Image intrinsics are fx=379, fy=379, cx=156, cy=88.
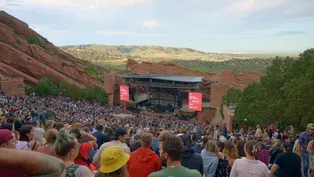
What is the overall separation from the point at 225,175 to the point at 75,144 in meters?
3.14

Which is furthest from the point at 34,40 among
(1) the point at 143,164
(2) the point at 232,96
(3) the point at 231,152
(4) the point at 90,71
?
(1) the point at 143,164

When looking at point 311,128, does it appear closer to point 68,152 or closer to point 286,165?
point 286,165

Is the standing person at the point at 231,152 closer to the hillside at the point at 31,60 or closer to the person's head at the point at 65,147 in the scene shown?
the person's head at the point at 65,147

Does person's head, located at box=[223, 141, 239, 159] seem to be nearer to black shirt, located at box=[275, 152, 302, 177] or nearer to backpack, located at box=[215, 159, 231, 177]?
backpack, located at box=[215, 159, 231, 177]

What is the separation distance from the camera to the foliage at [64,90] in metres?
59.0

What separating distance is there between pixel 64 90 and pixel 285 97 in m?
43.3

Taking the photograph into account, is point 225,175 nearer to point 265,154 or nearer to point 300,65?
point 265,154

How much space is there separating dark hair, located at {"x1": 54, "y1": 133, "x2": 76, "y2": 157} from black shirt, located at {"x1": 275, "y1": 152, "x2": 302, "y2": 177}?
12.6 ft

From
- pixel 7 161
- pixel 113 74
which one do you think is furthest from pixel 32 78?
pixel 7 161

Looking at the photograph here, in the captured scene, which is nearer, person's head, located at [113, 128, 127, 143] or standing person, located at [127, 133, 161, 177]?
standing person, located at [127, 133, 161, 177]

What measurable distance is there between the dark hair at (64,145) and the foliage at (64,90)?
56883 millimetres

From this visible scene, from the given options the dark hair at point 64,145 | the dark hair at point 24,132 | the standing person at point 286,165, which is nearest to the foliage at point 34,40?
the dark hair at point 24,132

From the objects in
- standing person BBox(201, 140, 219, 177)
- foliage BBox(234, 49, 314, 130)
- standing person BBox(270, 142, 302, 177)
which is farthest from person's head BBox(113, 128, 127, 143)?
foliage BBox(234, 49, 314, 130)

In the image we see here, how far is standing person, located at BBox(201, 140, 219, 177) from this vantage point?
21.6 feet
